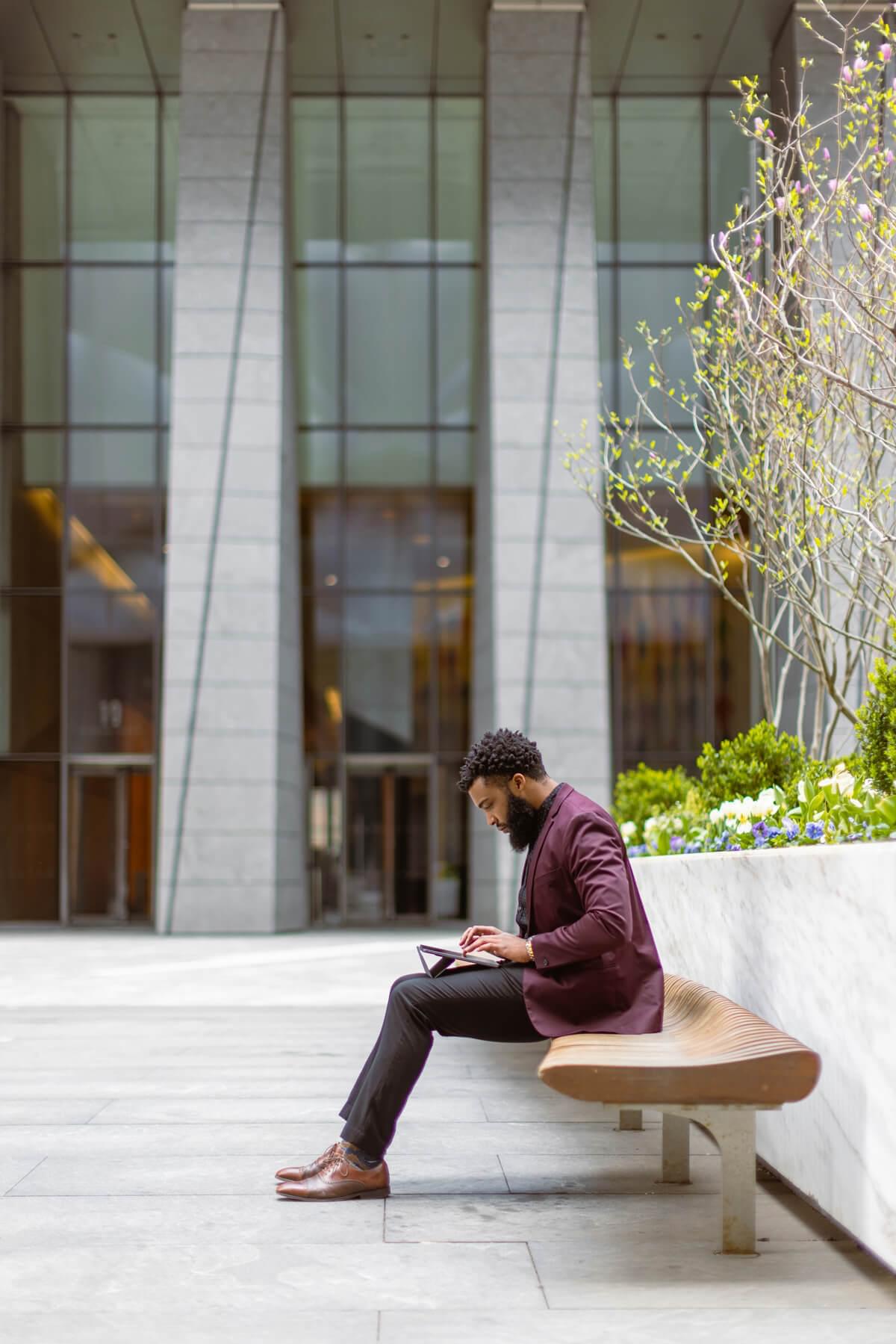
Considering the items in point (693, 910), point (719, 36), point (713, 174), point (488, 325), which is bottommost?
point (693, 910)

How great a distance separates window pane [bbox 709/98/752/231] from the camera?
23688 mm

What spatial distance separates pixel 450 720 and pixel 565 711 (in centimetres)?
299

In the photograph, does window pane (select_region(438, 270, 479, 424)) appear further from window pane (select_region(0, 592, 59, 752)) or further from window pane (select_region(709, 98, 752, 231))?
window pane (select_region(0, 592, 59, 752))

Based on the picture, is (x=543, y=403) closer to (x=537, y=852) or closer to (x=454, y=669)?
(x=454, y=669)

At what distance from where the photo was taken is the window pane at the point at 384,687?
922 inches

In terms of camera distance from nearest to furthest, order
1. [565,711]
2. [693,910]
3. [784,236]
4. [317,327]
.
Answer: [693,910], [784,236], [565,711], [317,327]

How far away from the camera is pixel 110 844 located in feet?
77.4

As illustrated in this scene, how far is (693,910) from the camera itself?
6.53 metres

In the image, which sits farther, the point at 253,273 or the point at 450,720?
the point at 450,720

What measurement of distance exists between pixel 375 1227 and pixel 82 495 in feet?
67.0

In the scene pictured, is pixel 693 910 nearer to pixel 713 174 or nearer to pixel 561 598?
pixel 561 598

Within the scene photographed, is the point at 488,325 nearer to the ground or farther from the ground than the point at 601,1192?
farther from the ground

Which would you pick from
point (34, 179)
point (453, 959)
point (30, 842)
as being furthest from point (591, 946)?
point (34, 179)

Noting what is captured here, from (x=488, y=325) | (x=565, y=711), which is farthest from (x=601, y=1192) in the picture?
(x=488, y=325)
